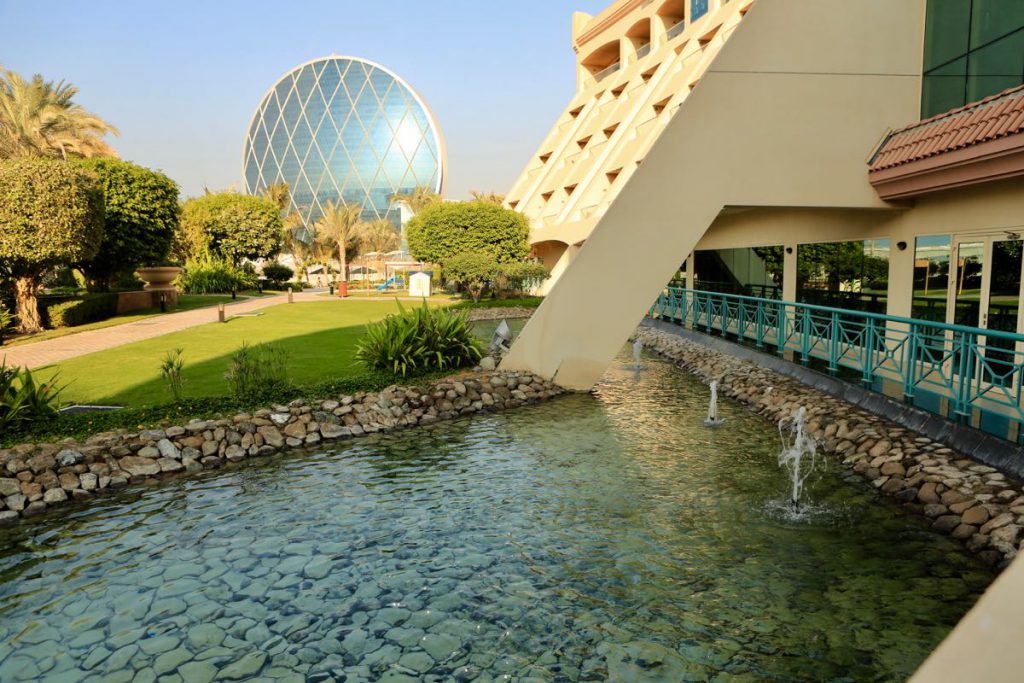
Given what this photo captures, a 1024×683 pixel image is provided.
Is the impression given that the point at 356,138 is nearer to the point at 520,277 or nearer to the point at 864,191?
the point at 520,277

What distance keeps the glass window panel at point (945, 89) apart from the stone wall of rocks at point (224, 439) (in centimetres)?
834

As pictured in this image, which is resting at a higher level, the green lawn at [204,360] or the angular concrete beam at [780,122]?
the angular concrete beam at [780,122]

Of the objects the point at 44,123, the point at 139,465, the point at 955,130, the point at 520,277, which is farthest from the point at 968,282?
the point at 44,123

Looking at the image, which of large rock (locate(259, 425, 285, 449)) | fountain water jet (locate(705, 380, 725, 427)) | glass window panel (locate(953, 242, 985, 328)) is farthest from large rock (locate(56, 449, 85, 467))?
glass window panel (locate(953, 242, 985, 328))

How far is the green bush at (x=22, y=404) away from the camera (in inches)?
359

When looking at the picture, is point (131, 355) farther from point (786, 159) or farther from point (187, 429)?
point (786, 159)

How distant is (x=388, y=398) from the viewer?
11.6 meters

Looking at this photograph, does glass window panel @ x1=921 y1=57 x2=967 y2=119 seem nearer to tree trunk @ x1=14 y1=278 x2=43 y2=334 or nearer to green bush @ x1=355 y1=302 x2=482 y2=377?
green bush @ x1=355 y1=302 x2=482 y2=377

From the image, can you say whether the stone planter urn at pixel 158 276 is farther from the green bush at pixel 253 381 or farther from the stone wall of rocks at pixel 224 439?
the stone wall of rocks at pixel 224 439

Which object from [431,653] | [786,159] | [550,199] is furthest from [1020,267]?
[550,199]

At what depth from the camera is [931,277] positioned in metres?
11.6

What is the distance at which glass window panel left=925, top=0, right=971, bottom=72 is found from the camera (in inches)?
428

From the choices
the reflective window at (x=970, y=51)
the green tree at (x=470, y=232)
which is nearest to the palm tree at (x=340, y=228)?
the green tree at (x=470, y=232)

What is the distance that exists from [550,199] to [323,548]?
35.7 m
